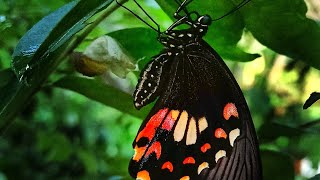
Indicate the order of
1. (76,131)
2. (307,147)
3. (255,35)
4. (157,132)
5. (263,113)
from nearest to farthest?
(157,132) < (255,35) < (307,147) < (263,113) < (76,131)

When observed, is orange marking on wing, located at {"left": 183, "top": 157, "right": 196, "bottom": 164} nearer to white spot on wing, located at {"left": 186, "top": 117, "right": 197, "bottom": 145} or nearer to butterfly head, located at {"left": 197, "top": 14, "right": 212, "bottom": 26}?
white spot on wing, located at {"left": 186, "top": 117, "right": 197, "bottom": 145}

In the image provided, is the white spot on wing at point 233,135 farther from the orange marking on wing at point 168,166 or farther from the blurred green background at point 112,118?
the blurred green background at point 112,118

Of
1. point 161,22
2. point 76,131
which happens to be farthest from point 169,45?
point 76,131

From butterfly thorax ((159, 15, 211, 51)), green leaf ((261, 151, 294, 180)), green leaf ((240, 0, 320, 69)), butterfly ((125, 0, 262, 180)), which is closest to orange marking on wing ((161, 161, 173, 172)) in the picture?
butterfly ((125, 0, 262, 180))

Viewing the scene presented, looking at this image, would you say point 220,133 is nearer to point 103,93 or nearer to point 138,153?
point 138,153

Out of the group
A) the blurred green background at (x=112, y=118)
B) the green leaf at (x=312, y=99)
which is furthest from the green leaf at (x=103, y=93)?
the green leaf at (x=312, y=99)

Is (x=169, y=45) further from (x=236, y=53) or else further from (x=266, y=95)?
(x=266, y=95)
